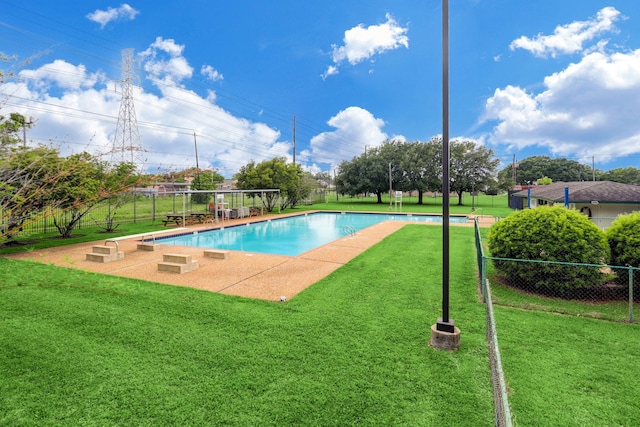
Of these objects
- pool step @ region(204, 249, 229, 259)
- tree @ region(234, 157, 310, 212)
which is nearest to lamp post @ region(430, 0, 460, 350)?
pool step @ region(204, 249, 229, 259)

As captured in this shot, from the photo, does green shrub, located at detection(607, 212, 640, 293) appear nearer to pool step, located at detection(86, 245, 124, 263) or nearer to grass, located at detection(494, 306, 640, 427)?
grass, located at detection(494, 306, 640, 427)

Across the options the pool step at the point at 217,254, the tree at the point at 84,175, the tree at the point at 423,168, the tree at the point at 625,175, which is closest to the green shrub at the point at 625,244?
the tree at the point at 84,175

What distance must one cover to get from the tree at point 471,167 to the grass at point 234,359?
34037 mm

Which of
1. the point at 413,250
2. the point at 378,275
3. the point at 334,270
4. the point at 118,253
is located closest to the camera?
the point at 378,275

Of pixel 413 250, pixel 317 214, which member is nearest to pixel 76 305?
pixel 413 250

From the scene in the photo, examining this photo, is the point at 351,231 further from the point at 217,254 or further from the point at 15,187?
the point at 15,187

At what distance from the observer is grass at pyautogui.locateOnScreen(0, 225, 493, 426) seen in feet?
10.5

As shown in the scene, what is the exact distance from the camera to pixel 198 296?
649 centimetres

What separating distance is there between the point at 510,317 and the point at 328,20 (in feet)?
88.5

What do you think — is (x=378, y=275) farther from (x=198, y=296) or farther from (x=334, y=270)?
(x=198, y=296)

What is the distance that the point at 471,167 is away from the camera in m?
38.3

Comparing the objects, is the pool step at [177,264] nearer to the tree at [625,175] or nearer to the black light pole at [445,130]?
the black light pole at [445,130]

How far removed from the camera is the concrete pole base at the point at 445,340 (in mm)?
4359

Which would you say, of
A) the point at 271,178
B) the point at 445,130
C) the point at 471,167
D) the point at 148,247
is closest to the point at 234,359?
the point at 445,130
